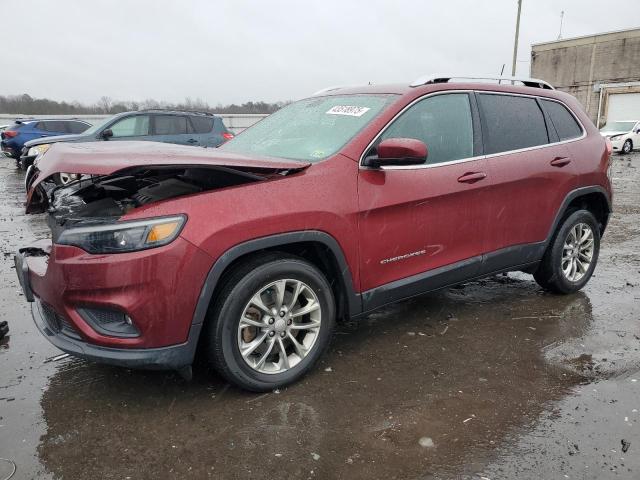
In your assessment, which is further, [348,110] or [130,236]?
[348,110]

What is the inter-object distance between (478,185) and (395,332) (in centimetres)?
123

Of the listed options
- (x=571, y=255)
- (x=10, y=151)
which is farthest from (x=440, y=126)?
(x=10, y=151)

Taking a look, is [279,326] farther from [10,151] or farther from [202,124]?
[10,151]

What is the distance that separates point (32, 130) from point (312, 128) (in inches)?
683

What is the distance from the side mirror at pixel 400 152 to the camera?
2982 mm

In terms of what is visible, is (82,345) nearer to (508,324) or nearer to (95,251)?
(95,251)

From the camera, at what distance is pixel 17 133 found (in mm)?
17453

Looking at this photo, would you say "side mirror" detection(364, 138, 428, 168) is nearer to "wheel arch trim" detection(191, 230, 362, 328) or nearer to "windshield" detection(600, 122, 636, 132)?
"wheel arch trim" detection(191, 230, 362, 328)

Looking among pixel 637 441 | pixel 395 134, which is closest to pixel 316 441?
pixel 637 441

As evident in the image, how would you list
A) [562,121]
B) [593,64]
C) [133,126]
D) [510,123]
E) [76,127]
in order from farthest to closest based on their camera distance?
[593,64], [76,127], [133,126], [562,121], [510,123]

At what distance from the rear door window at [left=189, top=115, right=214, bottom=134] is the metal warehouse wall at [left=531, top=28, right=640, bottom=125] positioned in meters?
33.6

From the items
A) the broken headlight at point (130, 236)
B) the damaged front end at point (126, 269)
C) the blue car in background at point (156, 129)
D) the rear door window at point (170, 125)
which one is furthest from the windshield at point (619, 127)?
the broken headlight at point (130, 236)

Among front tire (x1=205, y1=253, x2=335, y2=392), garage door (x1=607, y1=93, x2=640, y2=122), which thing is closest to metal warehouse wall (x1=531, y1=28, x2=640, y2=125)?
garage door (x1=607, y1=93, x2=640, y2=122)

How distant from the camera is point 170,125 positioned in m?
11.6
